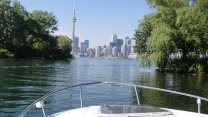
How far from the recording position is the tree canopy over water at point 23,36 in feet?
351

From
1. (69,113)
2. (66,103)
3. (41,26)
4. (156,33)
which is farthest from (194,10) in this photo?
(41,26)

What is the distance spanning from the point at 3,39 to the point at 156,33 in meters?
67.9

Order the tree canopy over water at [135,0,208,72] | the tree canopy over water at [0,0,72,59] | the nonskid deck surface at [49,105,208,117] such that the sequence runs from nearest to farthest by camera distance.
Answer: the nonskid deck surface at [49,105,208,117]
the tree canopy over water at [135,0,208,72]
the tree canopy over water at [0,0,72,59]

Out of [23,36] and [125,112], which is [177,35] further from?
[23,36]

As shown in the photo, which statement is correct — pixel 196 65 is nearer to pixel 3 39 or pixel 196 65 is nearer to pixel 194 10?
pixel 194 10

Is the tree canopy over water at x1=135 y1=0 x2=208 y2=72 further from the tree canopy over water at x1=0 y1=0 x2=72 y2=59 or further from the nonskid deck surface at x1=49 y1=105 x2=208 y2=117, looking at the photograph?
the tree canopy over water at x1=0 y1=0 x2=72 y2=59

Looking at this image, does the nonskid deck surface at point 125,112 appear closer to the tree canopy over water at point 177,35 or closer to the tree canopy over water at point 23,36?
the tree canopy over water at point 177,35

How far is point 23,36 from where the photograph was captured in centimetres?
11031

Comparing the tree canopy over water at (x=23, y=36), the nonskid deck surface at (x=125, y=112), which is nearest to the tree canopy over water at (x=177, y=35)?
the nonskid deck surface at (x=125, y=112)

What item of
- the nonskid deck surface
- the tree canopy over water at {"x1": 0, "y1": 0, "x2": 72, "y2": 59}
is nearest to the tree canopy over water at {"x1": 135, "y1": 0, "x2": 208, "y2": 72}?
the nonskid deck surface

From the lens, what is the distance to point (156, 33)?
4878 cm

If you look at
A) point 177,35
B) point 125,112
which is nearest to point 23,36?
point 177,35

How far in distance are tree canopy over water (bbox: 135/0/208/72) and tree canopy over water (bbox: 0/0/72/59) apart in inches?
2204

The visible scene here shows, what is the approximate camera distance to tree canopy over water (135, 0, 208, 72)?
48438 mm
